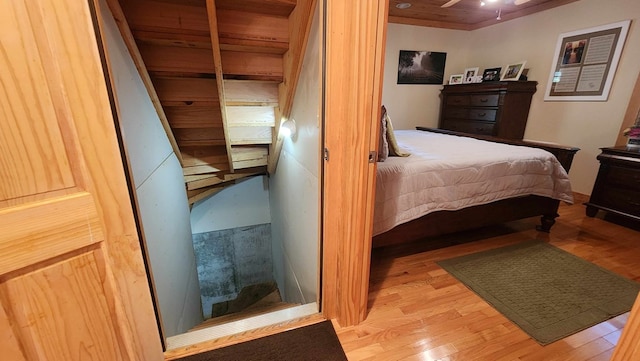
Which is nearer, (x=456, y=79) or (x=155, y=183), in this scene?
(x=155, y=183)

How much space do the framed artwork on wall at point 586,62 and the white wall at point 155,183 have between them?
4.35 m

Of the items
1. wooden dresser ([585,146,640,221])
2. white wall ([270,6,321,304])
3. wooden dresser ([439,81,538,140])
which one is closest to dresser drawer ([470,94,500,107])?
wooden dresser ([439,81,538,140])

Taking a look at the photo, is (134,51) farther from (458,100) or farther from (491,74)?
(491,74)

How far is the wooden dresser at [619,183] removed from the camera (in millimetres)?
2275

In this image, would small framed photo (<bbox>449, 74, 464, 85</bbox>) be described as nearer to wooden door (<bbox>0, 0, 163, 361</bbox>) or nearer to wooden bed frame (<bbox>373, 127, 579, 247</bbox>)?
wooden bed frame (<bbox>373, 127, 579, 247</bbox>)

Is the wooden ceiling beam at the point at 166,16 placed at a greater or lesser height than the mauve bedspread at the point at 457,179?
greater

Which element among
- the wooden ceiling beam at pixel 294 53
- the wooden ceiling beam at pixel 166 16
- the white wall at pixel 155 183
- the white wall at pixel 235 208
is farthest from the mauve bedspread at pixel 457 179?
the white wall at pixel 235 208

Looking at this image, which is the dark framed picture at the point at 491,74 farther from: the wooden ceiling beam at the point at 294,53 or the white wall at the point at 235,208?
the white wall at the point at 235,208

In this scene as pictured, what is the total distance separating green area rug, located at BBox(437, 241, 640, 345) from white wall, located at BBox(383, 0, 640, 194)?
1.88 metres

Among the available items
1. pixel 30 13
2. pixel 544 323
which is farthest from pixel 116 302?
pixel 544 323

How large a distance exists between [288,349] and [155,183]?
4.09 ft

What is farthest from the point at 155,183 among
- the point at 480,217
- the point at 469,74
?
the point at 469,74

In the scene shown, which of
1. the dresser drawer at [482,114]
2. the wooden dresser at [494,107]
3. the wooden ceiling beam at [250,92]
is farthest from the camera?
the dresser drawer at [482,114]

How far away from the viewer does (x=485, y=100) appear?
3.55 metres
